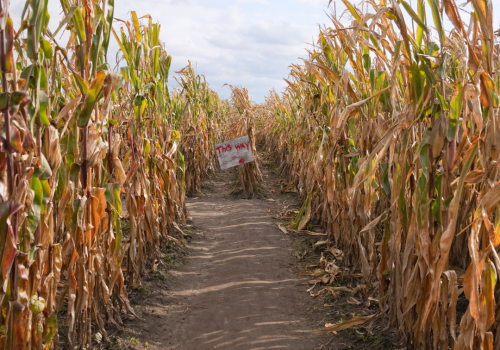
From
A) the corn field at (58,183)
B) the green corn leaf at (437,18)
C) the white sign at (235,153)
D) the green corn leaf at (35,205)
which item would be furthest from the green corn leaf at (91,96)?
the white sign at (235,153)

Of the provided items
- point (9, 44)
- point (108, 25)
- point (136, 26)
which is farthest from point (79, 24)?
point (136, 26)

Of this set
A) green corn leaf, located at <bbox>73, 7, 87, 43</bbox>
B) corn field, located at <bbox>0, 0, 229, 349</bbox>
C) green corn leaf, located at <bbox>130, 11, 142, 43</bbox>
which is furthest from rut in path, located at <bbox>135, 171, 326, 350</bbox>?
green corn leaf, located at <bbox>130, 11, 142, 43</bbox>

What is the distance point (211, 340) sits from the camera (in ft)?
9.00

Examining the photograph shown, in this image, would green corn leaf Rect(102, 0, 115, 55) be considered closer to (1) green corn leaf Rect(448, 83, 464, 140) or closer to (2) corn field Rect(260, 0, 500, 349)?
(2) corn field Rect(260, 0, 500, 349)

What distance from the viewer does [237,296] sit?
132 inches

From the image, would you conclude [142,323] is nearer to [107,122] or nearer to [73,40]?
[107,122]

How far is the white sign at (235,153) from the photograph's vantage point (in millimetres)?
6305

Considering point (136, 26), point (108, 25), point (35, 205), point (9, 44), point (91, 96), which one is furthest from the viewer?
point (136, 26)

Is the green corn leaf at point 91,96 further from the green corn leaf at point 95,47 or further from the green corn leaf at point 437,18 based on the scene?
the green corn leaf at point 437,18

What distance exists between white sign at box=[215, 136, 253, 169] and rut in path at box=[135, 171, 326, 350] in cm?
125

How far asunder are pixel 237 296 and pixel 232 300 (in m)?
0.07

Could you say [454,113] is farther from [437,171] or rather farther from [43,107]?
[43,107]

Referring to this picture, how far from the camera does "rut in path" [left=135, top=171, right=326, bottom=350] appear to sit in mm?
2746

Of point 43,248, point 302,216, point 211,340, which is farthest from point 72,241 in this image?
point 302,216
